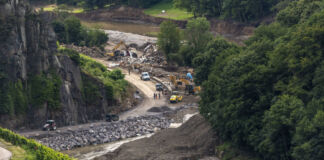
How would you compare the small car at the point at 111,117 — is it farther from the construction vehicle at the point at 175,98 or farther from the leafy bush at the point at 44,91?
the construction vehicle at the point at 175,98

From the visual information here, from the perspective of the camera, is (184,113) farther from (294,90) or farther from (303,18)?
(294,90)

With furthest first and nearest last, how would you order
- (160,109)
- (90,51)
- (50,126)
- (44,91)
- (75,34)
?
1. (75,34)
2. (90,51)
3. (160,109)
4. (44,91)
5. (50,126)

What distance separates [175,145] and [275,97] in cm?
1857

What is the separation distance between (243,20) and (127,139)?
108197 mm

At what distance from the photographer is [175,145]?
3059 inches

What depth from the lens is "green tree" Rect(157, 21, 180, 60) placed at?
133750 mm

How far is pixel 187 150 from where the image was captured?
75.9 m

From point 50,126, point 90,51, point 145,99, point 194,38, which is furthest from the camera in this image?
point 90,51

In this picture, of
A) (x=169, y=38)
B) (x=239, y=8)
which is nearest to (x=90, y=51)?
(x=169, y=38)

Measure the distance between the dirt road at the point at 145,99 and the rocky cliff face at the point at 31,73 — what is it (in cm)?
734

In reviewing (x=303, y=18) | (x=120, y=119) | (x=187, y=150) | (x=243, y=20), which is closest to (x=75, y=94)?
(x=120, y=119)

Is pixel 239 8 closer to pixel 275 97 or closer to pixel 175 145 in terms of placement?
pixel 175 145

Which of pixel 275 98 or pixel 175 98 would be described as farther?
pixel 175 98

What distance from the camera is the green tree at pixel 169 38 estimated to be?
133750 mm
